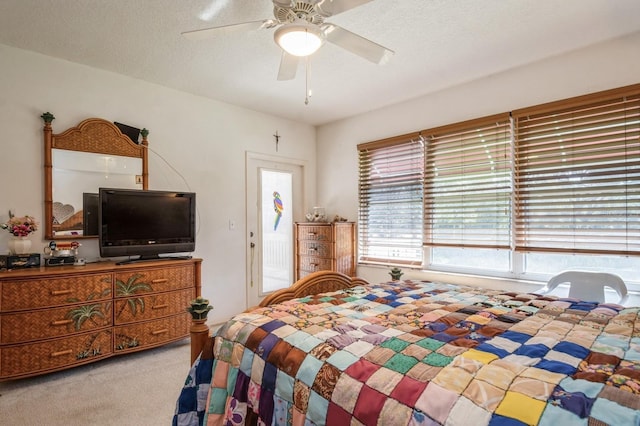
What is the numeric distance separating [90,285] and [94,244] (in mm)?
551

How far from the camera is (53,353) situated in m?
2.45

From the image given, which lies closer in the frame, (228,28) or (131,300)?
(228,28)

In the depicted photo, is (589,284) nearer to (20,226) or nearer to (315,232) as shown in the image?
(315,232)

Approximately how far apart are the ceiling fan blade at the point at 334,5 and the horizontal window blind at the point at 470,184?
209 cm

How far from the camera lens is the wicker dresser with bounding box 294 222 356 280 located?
13.2ft

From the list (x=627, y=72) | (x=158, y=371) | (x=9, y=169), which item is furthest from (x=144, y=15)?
(x=627, y=72)

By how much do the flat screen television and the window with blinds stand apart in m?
2.10

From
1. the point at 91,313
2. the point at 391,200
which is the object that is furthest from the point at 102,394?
the point at 391,200

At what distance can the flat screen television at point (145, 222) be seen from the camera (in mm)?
2862

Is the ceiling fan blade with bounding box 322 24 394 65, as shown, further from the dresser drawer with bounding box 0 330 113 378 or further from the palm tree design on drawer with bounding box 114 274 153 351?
Result: the dresser drawer with bounding box 0 330 113 378

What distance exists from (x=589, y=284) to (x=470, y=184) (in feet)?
4.20

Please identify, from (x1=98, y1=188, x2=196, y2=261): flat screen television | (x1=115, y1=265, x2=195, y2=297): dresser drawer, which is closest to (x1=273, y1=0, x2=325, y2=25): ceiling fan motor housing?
(x1=98, y1=188, x2=196, y2=261): flat screen television

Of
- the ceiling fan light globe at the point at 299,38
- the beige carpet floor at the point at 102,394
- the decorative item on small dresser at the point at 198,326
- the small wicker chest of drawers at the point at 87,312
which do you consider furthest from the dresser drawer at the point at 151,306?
the ceiling fan light globe at the point at 299,38

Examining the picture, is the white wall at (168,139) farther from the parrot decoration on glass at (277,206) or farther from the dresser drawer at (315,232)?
the dresser drawer at (315,232)
